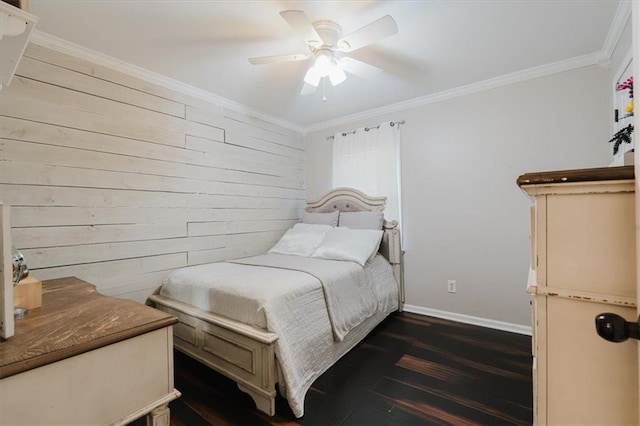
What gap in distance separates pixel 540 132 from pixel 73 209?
3.78 metres

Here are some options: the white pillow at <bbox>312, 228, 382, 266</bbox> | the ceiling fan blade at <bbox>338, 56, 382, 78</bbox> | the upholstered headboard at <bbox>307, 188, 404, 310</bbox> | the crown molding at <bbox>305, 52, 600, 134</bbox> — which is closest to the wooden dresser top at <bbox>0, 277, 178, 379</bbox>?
the white pillow at <bbox>312, 228, 382, 266</bbox>

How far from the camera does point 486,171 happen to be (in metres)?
2.75

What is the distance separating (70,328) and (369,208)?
283 centimetres

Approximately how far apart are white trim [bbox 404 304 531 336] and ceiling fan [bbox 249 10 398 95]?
2.40 m

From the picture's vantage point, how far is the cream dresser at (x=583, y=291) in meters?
0.62

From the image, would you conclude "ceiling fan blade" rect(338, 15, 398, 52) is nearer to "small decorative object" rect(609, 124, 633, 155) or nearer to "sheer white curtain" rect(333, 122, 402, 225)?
"small decorative object" rect(609, 124, 633, 155)

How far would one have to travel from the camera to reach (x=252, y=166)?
10.9 feet

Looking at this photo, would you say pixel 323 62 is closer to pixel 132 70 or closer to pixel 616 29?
pixel 132 70

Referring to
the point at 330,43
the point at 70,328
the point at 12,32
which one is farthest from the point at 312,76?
the point at 70,328

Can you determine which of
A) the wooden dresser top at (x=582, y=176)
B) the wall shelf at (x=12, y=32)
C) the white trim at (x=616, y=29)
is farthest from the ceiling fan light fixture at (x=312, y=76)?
the white trim at (x=616, y=29)

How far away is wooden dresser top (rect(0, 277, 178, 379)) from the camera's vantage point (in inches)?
29.3

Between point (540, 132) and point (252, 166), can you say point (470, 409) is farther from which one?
point (252, 166)

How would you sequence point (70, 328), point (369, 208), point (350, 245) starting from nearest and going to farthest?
point (70, 328)
point (350, 245)
point (369, 208)

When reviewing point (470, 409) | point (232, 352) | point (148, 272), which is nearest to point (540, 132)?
point (470, 409)
